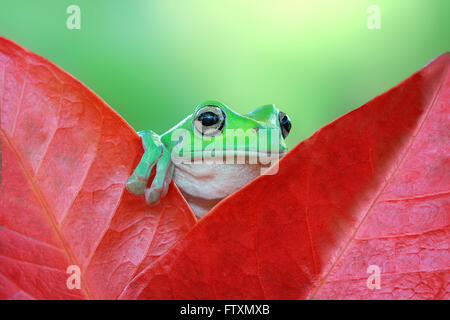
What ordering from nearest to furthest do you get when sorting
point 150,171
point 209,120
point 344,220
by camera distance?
point 344,220
point 150,171
point 209,120

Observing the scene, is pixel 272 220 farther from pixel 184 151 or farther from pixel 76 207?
pixel 184 151

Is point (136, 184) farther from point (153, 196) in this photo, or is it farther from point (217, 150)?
point (217, 150)

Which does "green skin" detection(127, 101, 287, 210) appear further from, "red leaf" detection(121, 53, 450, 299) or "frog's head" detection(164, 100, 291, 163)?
"red leaf" detection(121, 53, 450, 299)

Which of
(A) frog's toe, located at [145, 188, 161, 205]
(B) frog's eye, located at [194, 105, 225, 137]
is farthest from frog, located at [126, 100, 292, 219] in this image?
(A) frog's toe, located at [145, 188, 161, 205]

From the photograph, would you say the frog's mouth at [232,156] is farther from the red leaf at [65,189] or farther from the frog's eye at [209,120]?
the red leaf at [65,189]

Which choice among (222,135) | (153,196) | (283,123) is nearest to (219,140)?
(222,135)

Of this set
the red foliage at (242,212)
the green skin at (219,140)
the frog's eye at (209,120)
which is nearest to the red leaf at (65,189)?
the red foliage at (242,212)
